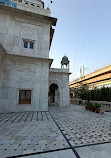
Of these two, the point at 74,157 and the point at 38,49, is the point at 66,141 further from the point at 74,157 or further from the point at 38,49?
the point at 38,49

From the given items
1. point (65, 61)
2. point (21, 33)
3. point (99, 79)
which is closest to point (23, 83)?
point (21, 33)

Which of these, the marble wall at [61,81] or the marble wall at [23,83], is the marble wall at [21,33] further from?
the marble wall at [61,81]

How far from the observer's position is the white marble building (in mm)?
9250

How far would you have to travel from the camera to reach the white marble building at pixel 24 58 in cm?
925

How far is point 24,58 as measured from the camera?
32.5 feet

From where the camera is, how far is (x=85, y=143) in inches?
131

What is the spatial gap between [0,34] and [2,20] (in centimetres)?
174

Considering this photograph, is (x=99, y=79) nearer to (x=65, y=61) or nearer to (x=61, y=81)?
(x=65, y=61)

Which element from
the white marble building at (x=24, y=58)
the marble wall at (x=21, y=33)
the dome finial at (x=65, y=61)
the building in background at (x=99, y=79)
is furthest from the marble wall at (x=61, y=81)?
the building in background at (x=99, y=79)

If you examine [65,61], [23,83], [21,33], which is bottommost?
[23,83]

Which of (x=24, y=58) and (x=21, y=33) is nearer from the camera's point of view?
(x=24, y=58)

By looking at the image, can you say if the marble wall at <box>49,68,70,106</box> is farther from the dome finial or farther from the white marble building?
the white marble building

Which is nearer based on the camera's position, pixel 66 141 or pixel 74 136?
pixel 66 141

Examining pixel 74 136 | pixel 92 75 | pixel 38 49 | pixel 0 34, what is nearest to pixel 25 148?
pixel 74 136
